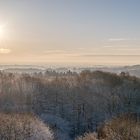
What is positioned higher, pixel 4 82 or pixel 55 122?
pixel 4 82

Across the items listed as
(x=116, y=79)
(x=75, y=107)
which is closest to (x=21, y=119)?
(x=75, y=107)

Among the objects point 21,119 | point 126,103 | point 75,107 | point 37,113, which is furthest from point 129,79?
point 21,119

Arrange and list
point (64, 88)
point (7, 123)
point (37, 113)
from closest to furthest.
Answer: point (7, 123) < point (37, 113) < point (64, 88)

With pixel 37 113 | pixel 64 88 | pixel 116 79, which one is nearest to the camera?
pixel 37 113

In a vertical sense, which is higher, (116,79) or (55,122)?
(116,79)

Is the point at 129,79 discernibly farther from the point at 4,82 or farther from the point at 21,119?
the point at 21,119

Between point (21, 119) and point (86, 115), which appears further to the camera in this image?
point (86, 115)

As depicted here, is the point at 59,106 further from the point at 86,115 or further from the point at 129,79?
the point at 129,79

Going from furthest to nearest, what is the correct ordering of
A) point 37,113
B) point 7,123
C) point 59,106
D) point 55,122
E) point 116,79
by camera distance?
point 116,79 → point 59,106 → point 37,113 → point 55,122 → point 7,123

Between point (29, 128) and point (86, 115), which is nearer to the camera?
point (29, 128)
